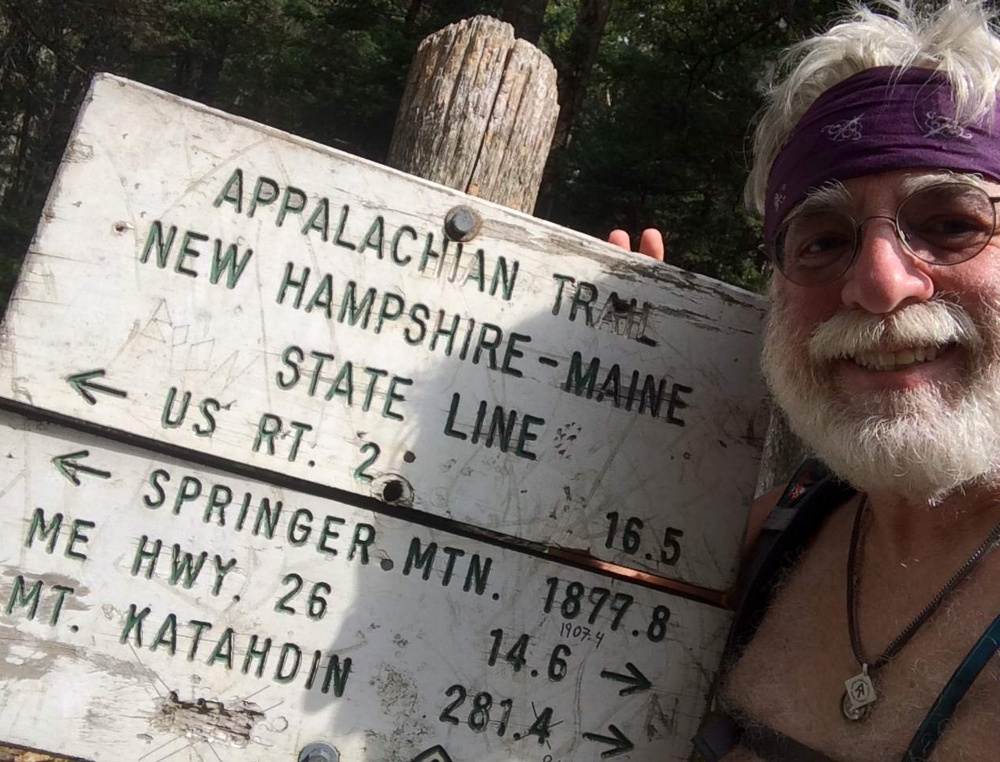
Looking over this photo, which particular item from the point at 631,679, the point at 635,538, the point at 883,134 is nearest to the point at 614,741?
the point at 631,679

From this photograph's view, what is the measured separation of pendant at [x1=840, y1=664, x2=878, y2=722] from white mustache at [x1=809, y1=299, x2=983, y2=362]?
2.05ft

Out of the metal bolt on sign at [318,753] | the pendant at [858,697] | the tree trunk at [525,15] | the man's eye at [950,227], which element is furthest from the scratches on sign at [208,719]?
the tree trunk at [525,15]

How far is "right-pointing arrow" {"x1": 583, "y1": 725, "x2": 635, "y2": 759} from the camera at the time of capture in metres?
1.73

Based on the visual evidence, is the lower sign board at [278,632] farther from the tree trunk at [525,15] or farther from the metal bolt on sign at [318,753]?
the tree trunk at [525,15]

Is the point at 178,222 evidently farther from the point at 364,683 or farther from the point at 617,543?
the point at 617,543

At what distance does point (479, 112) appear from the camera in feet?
6.37

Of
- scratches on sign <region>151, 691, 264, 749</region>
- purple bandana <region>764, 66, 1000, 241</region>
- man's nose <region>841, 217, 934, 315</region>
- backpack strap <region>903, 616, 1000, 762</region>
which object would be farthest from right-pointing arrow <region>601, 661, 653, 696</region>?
purple bandana <region>764, 66, 1000, 241</region>

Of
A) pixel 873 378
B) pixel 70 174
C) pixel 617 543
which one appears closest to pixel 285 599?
pixel 617 543

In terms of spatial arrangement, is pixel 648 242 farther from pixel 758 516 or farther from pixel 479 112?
pixel 758 516

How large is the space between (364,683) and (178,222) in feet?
3.28

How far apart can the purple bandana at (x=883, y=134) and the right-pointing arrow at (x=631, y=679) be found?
1031 millimetres

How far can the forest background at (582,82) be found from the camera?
8.34 meters

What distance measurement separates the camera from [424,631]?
1.69 m

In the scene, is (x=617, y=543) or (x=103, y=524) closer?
(x=103, y=524)
